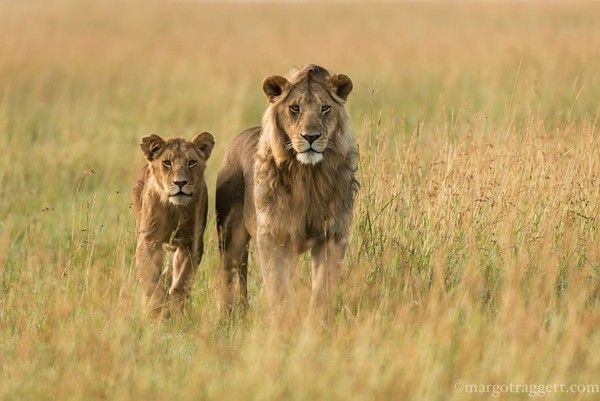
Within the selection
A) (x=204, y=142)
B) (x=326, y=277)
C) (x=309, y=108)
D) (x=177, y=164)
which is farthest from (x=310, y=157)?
(x=204, y=142)

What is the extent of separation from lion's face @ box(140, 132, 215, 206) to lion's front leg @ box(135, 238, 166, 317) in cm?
34

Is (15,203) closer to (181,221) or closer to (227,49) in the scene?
(181,221)

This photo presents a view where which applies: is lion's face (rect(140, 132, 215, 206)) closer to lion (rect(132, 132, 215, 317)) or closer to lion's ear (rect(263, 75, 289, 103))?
lion (rect(132, 132, 215, 317))

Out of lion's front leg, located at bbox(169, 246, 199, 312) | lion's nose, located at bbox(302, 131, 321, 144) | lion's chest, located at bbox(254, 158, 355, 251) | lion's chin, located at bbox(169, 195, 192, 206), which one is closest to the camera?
lion's nose, located at bbox(302, 131, 321, 144)

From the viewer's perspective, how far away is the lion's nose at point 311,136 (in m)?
6.65

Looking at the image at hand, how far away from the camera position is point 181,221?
→ 25.3 ft

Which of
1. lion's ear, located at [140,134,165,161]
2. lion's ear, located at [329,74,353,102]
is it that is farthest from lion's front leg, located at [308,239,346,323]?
lion's ear, located at [140,134,165,161]

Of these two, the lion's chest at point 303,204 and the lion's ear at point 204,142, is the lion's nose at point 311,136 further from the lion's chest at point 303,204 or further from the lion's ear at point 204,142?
the lion's ear at point 204,142

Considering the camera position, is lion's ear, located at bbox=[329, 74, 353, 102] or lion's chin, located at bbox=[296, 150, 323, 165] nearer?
lion's chin, located at bbox=[296, 150, 323, 165]

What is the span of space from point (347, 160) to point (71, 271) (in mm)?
2189

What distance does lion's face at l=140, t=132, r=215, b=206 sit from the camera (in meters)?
7.46

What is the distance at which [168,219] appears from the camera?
7.75 meters

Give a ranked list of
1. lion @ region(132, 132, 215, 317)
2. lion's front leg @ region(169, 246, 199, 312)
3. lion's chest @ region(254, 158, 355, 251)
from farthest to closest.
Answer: lion's front leg @ region(169, 246, 199, 312) < lion @ region(132, 132, 215, 317) < lion's chest @ region(254, 158, 355, 251)

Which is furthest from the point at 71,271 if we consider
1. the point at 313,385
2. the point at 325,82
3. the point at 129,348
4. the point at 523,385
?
the point at 523,385
